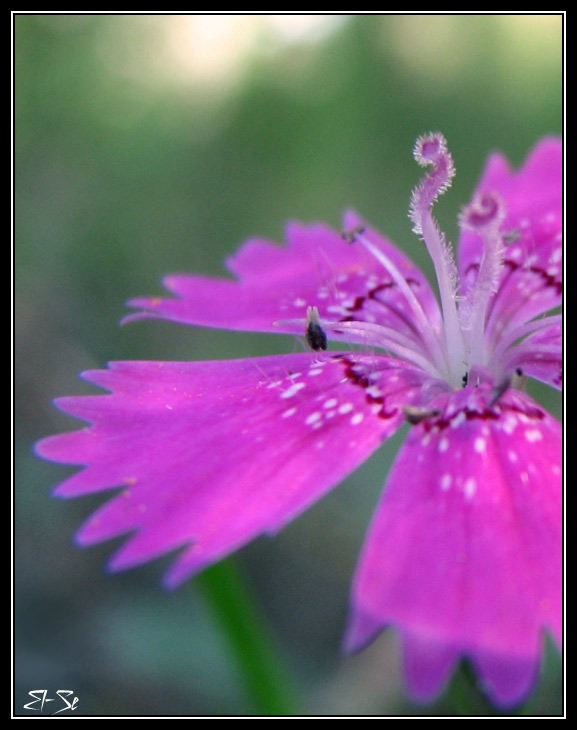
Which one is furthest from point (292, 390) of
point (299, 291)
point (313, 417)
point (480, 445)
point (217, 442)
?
point (299, 291)

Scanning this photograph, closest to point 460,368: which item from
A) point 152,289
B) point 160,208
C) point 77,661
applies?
point 77,661

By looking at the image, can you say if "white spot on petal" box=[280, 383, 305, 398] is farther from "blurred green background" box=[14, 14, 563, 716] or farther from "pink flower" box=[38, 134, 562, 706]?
"blurred green background" box=[14, 14, 563, 716]

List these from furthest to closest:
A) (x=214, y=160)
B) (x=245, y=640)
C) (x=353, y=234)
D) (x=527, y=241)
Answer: (x=214, y=160)
(x=527, y=241)
(x=353, y=234)
(x=245, y=640)

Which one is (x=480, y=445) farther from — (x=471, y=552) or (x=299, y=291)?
(x=299, y=291)

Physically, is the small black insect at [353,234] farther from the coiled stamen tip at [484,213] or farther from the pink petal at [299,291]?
the coiled stamen tip at [484,213]

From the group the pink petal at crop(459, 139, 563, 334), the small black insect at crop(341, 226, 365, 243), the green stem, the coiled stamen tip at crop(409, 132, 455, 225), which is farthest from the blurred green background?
the coiled stamen tip at crop(409, 132, 455, 225)
